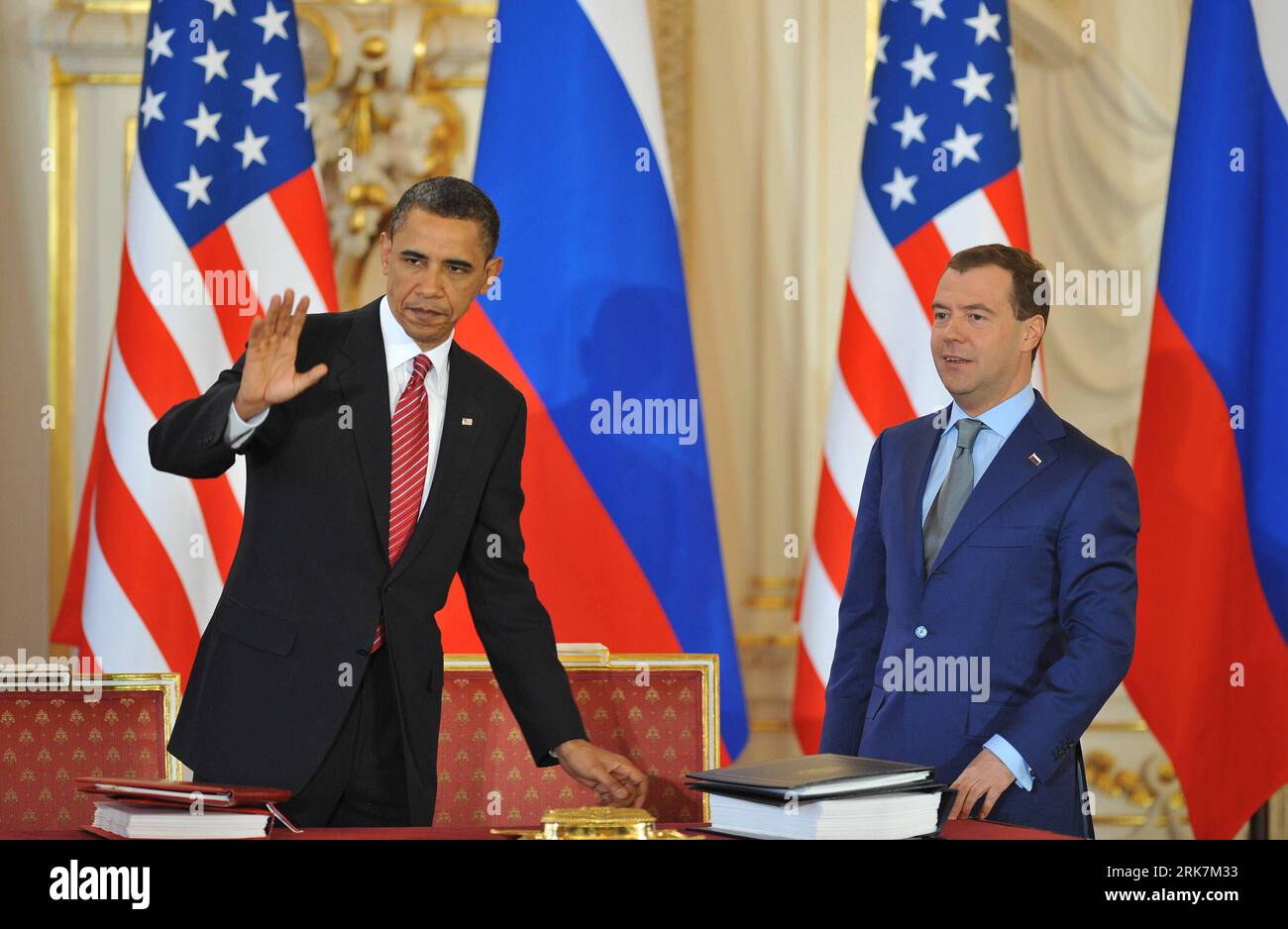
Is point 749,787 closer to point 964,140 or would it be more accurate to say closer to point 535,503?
point 535,503

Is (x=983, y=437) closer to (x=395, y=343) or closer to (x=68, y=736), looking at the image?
(x=395, y=343)

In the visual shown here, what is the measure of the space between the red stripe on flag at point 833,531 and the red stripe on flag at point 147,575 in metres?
1.64

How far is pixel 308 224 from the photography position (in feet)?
12.5

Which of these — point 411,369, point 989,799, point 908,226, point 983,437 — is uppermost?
point 908,226

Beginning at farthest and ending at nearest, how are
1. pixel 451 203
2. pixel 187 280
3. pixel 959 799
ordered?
pixel 187 280 → pixel 451 203 → pixel 959 799

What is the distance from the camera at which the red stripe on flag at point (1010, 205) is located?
3768mm

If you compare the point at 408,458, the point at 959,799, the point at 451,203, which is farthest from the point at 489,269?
the point at 959,799

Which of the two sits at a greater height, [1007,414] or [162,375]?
[162,375]

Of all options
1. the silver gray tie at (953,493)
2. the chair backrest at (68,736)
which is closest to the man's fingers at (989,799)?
the silver gray tie at (953,493)

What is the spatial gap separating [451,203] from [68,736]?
124 cm

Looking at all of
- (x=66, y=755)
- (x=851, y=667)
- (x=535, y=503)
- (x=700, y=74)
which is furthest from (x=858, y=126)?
(x=66, y=755)

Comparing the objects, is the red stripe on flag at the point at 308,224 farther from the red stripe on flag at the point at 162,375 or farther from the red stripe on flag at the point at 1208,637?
the red stripe on flag at the point at 1208,637

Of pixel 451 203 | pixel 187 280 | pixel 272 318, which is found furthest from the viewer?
pixel 187 280

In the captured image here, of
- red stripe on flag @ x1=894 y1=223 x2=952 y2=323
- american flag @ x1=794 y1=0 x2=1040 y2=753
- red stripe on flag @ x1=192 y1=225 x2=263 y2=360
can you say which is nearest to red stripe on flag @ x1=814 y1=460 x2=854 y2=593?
american flag @ x1=794 y1=0 x2=1040 y2=753
